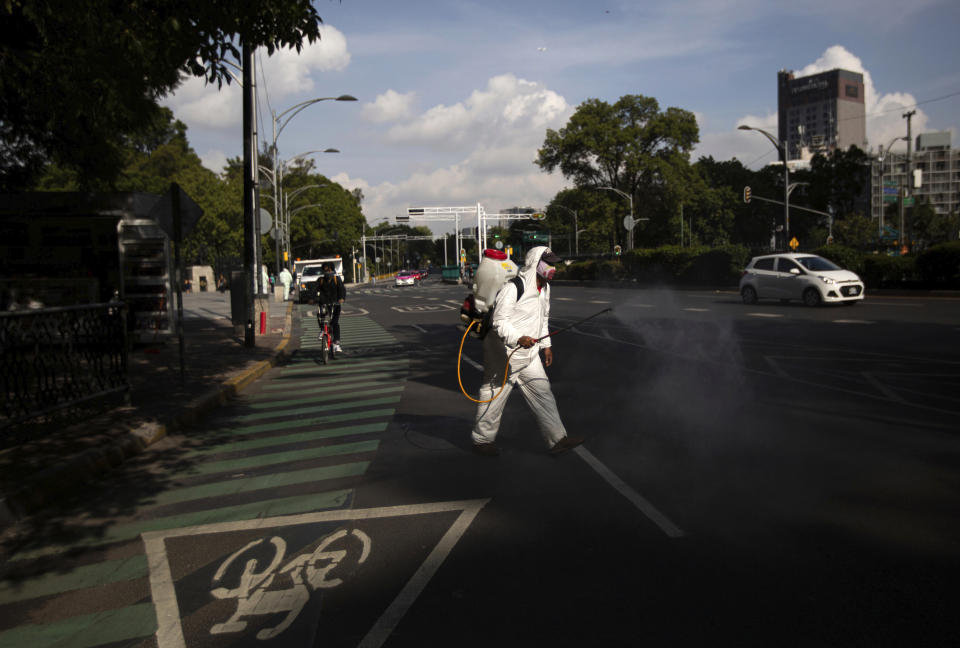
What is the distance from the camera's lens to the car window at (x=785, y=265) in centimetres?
2364

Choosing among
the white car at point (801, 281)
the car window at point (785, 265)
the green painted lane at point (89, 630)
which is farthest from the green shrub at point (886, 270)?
the green painted lane at point (89, 630)

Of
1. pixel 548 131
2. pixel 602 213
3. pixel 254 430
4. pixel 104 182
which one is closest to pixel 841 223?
pixel 602 213

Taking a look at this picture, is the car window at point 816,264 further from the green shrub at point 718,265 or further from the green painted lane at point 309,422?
the green painted lane at point 309,422

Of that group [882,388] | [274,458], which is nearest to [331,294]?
[274,458]

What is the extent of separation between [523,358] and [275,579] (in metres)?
3.09

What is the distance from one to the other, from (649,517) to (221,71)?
7.26m

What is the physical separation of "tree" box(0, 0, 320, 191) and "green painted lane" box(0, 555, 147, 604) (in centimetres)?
503

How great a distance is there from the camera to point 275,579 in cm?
418

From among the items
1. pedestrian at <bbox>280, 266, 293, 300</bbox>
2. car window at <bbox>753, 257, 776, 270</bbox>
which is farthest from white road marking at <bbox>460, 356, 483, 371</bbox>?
pedestrian at <bbox>280, 266, 293, 300</bbox>

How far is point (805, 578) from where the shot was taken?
384 cm

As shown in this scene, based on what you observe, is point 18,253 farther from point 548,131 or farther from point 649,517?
point 548,131

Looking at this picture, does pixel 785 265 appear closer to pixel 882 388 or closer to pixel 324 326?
pixel 882 388

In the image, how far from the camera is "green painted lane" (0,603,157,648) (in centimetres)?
358

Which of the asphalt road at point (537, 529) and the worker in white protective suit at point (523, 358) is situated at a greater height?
the worker in white protective suit at point (523, 358)
